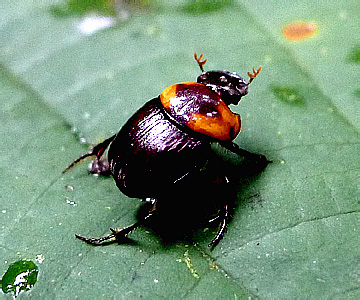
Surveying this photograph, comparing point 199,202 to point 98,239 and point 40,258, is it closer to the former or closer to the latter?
point 98,239

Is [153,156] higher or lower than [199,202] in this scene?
higher

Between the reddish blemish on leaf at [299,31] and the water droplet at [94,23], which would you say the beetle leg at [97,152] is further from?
the reddish blemish on leaf at [299,31]

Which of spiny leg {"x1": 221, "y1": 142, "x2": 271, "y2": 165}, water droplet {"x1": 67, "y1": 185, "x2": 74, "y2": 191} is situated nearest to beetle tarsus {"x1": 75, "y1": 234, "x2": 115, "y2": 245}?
water droplet {"x1": 67, "y1": 185, "x2": 74, "y2": 191}

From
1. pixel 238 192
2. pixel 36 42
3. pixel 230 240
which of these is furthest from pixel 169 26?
pixel 230 240

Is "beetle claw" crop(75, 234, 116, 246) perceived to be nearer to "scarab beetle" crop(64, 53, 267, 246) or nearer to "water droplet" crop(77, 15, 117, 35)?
"scarab beetle" crop(64, 53, 267, 246)

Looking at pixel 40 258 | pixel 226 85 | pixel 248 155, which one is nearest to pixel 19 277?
pixel 40 258
